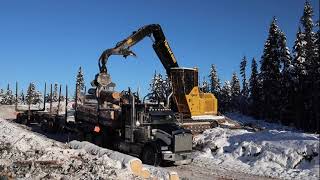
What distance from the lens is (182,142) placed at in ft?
61.5

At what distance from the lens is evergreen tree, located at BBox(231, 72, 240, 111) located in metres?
85.8

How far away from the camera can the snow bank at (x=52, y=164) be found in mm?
12195

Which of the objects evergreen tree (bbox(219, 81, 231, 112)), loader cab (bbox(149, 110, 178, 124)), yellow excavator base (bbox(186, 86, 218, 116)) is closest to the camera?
loader cab (bbox(149, 110, 178, 124))

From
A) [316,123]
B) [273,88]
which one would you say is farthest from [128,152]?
[273,88]

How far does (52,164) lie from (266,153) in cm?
1037

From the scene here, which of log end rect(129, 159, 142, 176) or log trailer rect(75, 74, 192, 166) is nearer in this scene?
log end rect(129, 159, 142, 176)

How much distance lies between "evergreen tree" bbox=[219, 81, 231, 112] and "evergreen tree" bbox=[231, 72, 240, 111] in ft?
2.76

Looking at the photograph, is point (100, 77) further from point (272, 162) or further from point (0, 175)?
point (0, 175)

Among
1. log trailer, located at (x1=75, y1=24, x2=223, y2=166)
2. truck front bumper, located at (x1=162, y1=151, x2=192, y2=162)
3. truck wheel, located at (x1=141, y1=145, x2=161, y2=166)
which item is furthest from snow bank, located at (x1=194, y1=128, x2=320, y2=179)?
truck wheel, located at (x1=141, y1=145, x2=161, y2=166)

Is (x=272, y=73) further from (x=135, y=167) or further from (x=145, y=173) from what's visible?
(x=145, y=173)

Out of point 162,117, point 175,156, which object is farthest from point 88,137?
point 175,156

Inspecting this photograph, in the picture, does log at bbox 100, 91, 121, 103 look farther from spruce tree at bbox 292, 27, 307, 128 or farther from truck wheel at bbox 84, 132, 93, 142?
spruce tree at bbox 292, 27, 307, 128

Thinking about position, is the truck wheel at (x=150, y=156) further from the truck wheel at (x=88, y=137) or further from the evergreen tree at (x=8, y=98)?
the evergreen tree at (x=8, y=98)

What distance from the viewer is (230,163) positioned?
65.5ft
